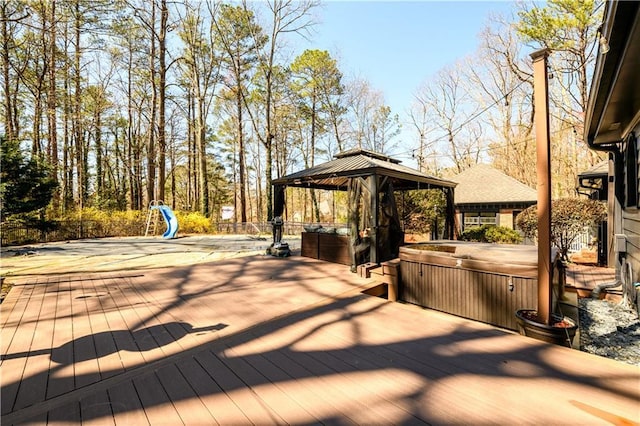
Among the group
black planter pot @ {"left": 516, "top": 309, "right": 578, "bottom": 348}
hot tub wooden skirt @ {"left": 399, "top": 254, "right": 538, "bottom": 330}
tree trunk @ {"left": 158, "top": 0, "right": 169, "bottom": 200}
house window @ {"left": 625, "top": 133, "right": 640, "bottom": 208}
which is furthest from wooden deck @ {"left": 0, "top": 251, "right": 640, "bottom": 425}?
tree trunk @ {"left": 158, "top": 0, "right": 169, "bottom": 200}

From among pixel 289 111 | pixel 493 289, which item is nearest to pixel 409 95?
pixel 289 111

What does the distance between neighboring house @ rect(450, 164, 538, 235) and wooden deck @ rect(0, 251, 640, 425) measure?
1130 cm

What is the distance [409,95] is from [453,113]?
3.60m

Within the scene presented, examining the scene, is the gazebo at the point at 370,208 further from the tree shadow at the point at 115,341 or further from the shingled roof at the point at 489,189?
the shingled roof at the point at 489,189

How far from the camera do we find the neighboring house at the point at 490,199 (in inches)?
473

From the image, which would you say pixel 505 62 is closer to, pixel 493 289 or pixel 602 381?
pixel 493 289

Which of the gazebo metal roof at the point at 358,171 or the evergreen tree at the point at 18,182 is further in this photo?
the evergreen tree at the point at 18,182

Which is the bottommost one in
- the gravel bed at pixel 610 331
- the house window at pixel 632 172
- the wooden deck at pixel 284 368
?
the gravel bed at pixel 610 331

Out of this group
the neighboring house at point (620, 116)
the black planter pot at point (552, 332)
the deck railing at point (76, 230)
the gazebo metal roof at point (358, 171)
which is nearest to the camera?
the neighboring house at point (620, 116)

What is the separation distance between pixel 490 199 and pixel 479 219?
1177 millimetres

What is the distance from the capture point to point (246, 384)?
72.9 inches

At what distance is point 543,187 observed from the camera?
8.61ft

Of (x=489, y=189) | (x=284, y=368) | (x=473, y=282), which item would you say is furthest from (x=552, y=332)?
(x=489, y=189)

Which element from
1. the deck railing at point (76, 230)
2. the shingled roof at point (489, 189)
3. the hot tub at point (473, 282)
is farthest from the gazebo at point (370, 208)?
the shingled roof at point (489, 189)
